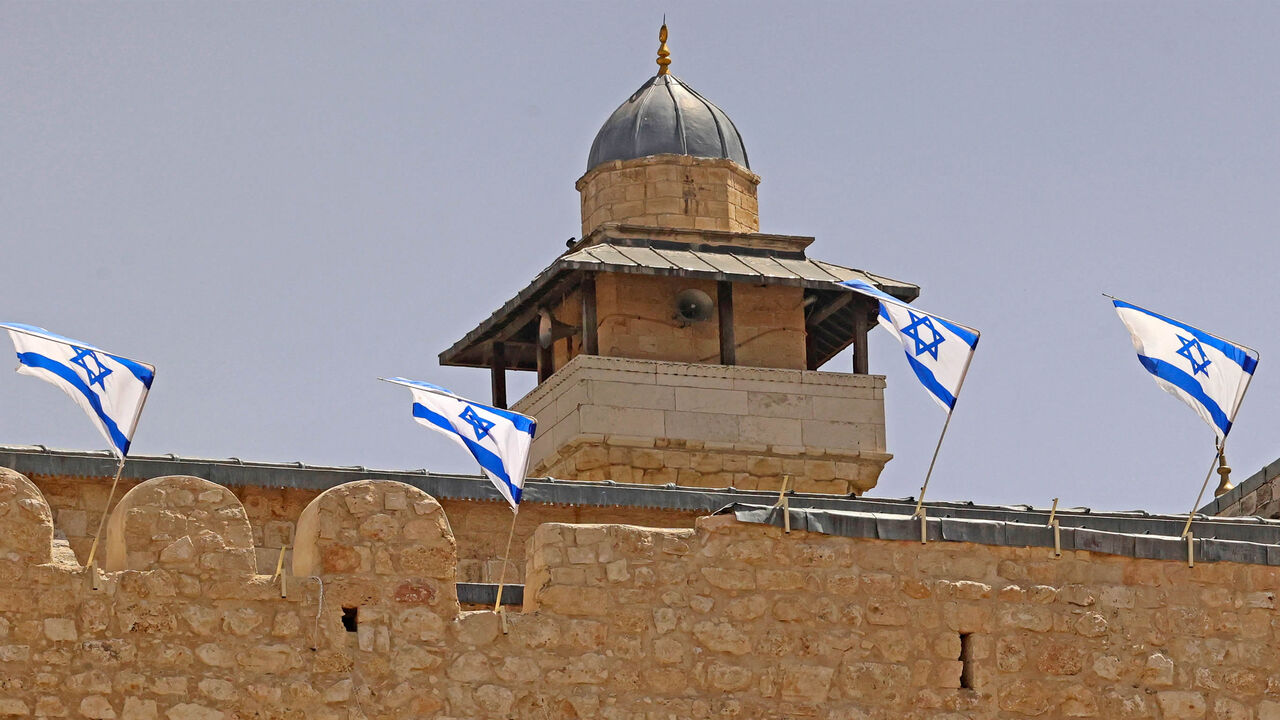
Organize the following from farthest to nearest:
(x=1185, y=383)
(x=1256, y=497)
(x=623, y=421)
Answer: (x=623, y=421) → (x=1256, y=497) → (x=1185, y=383)

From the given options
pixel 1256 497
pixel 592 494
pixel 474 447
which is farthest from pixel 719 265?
pixel 474 447

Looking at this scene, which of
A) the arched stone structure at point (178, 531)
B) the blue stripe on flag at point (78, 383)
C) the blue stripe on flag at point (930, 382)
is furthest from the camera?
the blue stripe on flag at point (930, 382)

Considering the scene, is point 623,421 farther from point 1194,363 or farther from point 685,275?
point 1194,363

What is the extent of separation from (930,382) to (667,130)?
11013 mm

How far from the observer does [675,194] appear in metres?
27.3

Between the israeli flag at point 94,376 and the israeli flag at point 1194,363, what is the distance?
6.04 meters

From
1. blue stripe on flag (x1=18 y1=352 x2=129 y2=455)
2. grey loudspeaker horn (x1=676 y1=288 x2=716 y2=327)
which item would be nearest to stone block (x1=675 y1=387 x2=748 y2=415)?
grey loudspeaker horn (x1=676 y1=288 x2=716 y2=327)

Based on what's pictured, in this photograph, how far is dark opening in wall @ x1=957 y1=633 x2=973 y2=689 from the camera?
16.1 metres

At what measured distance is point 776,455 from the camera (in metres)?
26.1

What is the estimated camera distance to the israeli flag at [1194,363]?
17312 millimetres

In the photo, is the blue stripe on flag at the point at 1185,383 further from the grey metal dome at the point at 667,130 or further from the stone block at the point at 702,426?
the grey metal dome at the point at 667,130

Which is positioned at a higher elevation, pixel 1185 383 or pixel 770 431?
pixel 770 431

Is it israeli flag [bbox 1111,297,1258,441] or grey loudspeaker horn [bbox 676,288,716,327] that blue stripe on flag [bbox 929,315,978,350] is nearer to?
israeli flag [bbox 1111,297,1258,441]

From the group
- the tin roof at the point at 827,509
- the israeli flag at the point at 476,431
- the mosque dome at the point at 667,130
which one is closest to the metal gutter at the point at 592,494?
the tin roof at the point at 827,509
